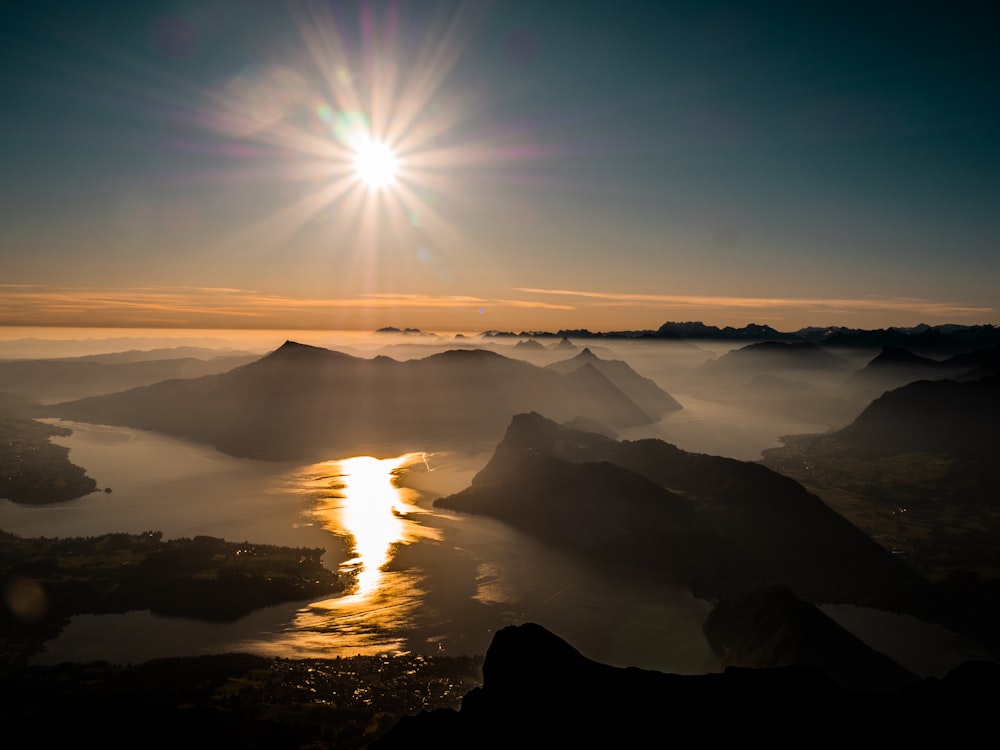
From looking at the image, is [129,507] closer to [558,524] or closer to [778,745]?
[558,524]

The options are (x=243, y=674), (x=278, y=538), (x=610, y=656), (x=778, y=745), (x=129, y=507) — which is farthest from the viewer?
(x=129, y=507)

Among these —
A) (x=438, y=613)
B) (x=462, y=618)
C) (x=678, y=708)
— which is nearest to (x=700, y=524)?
(x=462, y=618)

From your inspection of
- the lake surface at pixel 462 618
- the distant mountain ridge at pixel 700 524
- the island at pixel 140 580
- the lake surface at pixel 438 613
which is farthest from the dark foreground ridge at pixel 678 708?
the island at pixel 140 580

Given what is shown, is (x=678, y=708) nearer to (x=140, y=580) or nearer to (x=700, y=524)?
(x=700, y=524)

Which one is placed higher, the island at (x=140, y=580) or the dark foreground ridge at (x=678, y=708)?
the dark foreground ridge at (x=678, y=708)

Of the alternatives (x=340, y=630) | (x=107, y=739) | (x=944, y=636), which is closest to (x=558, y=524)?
(x=340, y=630)

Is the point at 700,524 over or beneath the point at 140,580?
over

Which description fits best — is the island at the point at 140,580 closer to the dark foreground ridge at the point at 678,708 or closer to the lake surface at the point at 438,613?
the lake surface at the point at 438,613

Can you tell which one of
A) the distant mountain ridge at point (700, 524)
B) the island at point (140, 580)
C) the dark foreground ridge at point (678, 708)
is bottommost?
the island at point (140, 580)

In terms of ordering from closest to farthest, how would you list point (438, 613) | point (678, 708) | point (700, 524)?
point (678, 708) → point (438, 613) → point (700, 524)
